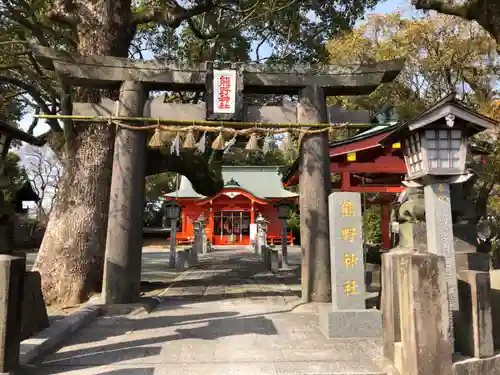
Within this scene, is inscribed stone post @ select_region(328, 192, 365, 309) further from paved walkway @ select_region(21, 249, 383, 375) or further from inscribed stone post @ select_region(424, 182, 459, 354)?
inscribed stone post @ select_region(424, 182, 459, 354)

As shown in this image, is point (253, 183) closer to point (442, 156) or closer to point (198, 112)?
point (198, 112)

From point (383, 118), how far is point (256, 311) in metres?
9.47

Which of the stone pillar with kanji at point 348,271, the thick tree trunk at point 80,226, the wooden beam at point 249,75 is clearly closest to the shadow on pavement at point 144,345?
the stone pillar with kanji at point 348,271

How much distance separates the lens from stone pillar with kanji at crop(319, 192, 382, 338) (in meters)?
5.57

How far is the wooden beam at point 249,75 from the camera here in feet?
23.9

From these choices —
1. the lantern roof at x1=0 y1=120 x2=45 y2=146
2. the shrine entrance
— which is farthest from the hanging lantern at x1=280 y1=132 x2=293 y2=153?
the shrine entrance

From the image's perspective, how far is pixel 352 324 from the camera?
5.54m

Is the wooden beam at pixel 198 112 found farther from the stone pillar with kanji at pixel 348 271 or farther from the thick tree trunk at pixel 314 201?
the stone pillar with kanji at pixel 348 271

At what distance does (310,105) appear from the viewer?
7.62 meters

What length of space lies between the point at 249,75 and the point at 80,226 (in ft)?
14.7

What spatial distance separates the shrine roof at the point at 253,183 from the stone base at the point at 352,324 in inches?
928

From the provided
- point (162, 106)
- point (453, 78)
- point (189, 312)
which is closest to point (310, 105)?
point (162, 106)

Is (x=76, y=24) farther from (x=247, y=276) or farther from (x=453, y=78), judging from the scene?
(x=453, y=78)

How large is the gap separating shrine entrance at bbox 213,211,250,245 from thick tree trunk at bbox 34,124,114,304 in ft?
74.7
